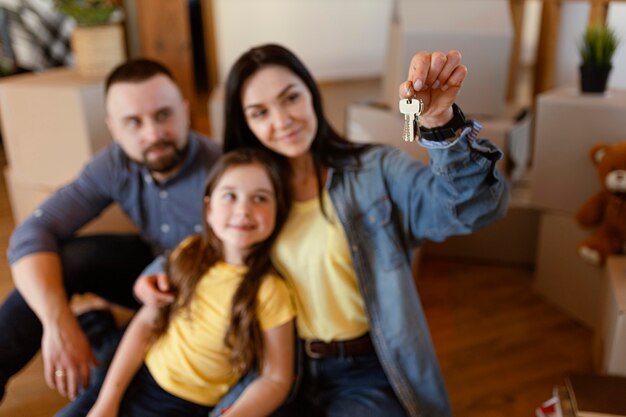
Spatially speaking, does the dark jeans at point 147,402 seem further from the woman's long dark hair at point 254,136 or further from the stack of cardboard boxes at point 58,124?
the stack of cardboard boxes at point 58,124

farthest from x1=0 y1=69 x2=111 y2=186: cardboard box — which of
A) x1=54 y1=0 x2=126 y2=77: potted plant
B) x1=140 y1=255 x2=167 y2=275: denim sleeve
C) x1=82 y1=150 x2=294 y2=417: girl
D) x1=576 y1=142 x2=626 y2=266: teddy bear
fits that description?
x1=576 y1=142 x2=626 y2=266: teddy bear

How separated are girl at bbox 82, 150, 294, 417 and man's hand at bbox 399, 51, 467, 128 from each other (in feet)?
1.21

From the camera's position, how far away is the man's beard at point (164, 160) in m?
1.18

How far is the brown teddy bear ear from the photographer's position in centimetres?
132

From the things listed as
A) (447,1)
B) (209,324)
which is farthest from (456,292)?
(209,324)

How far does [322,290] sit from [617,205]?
698mm

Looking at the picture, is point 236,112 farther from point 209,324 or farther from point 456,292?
point 456,292

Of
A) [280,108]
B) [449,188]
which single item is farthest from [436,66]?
[280,108]

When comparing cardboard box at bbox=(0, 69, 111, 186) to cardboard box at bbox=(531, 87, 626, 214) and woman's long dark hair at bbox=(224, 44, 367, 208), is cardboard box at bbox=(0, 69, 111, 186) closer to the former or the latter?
woman's long dark hair at bbox=(224, 44, 367, 208)

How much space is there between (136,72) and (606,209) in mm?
982

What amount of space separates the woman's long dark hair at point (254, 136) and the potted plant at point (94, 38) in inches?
31.3

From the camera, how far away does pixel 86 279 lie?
126 centimetres

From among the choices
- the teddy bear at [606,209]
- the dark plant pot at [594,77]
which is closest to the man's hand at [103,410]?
the teddy bear at [606,209]

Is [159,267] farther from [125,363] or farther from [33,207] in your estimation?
[33,207]
